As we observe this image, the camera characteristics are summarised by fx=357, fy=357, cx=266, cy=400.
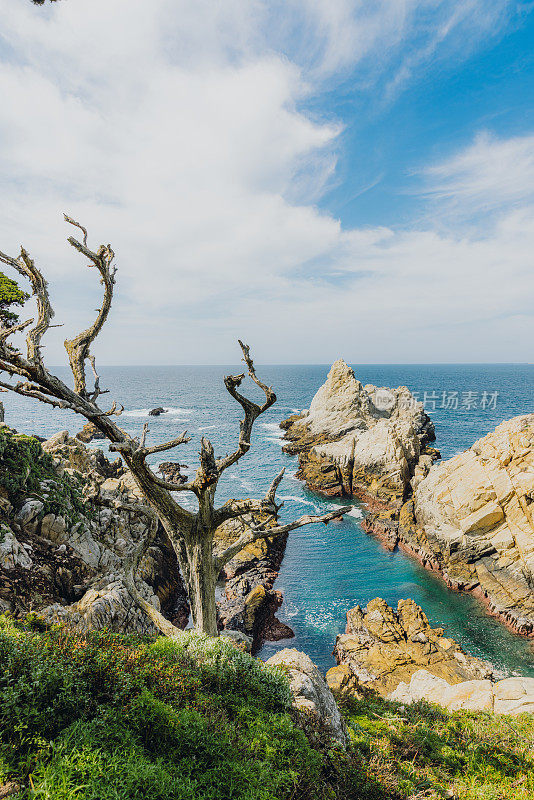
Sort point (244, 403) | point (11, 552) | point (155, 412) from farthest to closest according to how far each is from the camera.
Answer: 1. point (155, 412)
2. point (11, 552)
3. point (244, 403)

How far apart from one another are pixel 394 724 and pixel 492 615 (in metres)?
20.7

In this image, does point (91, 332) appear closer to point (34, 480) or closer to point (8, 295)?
point (8, 295)

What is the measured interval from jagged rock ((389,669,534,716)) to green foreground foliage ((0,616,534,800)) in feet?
15.9

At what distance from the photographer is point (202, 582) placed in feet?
28.7

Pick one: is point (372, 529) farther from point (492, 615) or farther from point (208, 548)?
point (208, 548)

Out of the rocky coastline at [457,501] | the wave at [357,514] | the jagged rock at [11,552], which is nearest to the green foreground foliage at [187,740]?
the jagged rock at [11,552]

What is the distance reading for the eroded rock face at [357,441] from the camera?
4362 cm

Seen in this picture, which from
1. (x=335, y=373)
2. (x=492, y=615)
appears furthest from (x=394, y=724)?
(x=335, y=373)

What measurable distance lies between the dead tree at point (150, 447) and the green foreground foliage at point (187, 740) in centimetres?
161

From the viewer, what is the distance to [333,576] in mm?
30391

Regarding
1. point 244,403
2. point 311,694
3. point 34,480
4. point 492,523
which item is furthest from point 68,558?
point 492,523

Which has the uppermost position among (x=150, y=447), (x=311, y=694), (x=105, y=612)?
(x=150, y=447)

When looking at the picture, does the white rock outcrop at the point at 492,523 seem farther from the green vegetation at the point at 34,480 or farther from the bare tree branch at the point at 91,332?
the bare tree branch at the point at 91,332

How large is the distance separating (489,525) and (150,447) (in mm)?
30707
